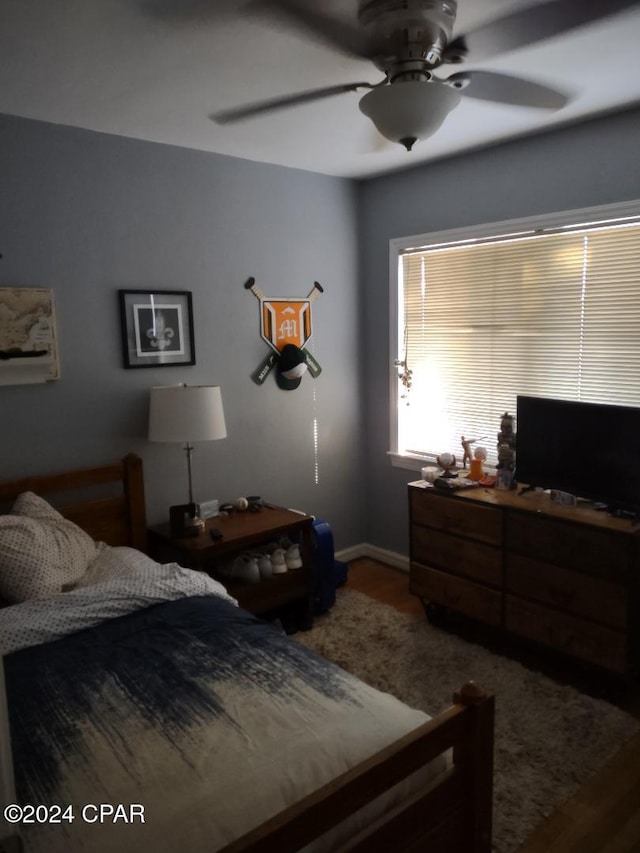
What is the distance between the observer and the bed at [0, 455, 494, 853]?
128cm

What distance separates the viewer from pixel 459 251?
3564 mm

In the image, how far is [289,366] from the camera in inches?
144

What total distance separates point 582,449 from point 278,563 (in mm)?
1586

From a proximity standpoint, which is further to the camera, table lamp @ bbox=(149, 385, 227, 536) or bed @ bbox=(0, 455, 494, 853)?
table lamp @ bbox=(149, 385, 227, 536)

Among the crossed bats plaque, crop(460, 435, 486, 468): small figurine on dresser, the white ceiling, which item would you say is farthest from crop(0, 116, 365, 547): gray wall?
crop(460, 435, 486, 468): small figurine on dresser

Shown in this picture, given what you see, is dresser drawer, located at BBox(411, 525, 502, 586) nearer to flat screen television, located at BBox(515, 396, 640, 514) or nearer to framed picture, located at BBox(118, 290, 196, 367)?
flat screen television, located at BBox(515, 396, 640, 514)

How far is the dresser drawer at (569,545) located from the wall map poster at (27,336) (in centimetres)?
226

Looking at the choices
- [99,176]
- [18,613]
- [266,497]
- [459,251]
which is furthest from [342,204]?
[18,613]

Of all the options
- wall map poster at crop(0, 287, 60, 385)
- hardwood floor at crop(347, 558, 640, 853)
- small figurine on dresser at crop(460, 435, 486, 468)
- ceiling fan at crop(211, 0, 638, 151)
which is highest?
ceiling fan at crop(211, 0, 638, 151)

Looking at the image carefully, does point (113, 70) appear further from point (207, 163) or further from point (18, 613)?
point (18, 613)

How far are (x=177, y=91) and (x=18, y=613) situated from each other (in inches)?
78.3

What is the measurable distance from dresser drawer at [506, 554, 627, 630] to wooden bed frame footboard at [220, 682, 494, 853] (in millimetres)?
1335

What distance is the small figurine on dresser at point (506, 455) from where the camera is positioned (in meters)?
3.16

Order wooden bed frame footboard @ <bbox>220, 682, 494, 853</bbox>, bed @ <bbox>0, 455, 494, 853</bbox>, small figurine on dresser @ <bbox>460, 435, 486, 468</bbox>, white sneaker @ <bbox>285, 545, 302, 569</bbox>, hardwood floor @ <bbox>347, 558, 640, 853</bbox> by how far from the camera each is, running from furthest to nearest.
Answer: small figurine on dresser @ <bbox>460, 435, 486, 468</bbox>
white sneaker @ <bbox>285, 545, 302, 569</bbox>
hardwood floor @ <bbox>347, 558, 640, 853</bbox>
bed @ <bbox>0, 455, 494, 853</bbox>
wooden bed frame footboard @ <bbox>220, 682, 494, 853</bbox>
